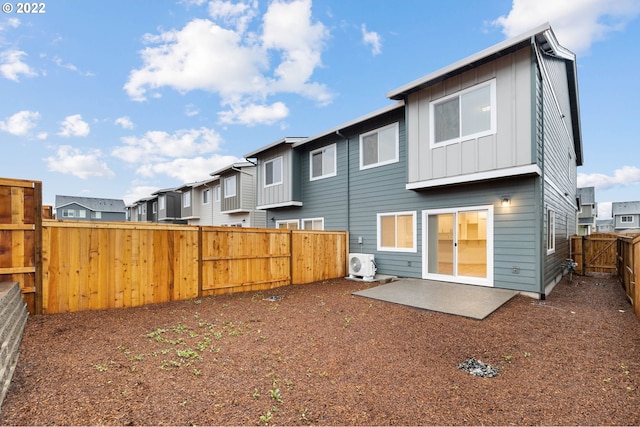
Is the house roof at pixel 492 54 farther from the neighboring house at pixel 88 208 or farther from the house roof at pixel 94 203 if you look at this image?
the house roof at pixel 94 203

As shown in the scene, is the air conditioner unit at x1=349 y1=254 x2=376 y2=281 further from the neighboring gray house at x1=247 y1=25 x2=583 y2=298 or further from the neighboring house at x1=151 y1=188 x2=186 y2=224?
the neighboring house at x1=151 y1=188 x2=186 y2=224

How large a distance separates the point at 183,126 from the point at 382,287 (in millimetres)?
15568

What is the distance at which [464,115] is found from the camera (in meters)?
6.77

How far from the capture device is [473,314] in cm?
491

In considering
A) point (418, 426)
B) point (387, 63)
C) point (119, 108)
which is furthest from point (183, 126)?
point (418, 426)

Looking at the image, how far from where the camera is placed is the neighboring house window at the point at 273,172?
12227 millimetres

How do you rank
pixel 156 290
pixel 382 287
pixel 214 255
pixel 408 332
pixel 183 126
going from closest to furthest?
pixel 408 332 → pixel 156 290 → pixel 214 255 → pixel 382 287 → pixel 183 126

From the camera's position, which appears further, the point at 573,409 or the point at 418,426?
the point at 573,409

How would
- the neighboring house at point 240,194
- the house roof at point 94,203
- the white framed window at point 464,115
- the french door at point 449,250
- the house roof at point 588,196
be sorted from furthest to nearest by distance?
the house roof at point 94,203 < the house roof at point 588,196 < the neighboring house at point 240,194 < the french door at point 449,250 < the white framed window at point 464,115

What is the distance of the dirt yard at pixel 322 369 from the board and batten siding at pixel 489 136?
3.29m

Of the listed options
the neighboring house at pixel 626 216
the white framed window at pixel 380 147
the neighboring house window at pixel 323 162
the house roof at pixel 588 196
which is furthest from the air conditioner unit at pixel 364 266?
the neighboring house at pixel 626 216

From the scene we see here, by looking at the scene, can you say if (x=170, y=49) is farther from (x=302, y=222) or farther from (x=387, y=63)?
(x=387, y=63)

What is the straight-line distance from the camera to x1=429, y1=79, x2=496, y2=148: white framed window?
641cm

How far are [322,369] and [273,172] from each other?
10.4m
